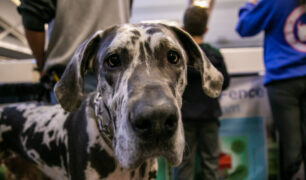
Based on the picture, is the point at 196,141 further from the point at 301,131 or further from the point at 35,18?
the point at 35,18

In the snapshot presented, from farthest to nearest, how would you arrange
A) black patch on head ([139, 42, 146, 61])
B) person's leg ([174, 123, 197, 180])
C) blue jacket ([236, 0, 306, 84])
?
person's leg ([174, 123, 197, 180]) < blue jacket ([236, 0, 306, 84]) < black patch on head ([139, 42, 146, 61])

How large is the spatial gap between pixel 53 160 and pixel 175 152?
940 millimetres

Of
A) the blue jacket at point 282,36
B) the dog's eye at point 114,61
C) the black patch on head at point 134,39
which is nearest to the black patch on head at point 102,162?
the dog's eye at point 114,61

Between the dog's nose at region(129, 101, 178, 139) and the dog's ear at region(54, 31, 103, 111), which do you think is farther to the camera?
the dog's ear at region(54, 31, 103, 111)

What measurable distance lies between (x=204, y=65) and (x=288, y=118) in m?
1.29

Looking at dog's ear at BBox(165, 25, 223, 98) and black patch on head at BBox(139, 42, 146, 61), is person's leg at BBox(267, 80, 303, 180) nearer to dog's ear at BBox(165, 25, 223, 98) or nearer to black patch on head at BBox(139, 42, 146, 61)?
dog's ear at BBox(165, 25, 223, 98)

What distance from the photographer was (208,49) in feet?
7.30

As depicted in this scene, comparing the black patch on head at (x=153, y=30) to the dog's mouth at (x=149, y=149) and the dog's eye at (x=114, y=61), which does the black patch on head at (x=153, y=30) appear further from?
the dog's mouth at (x=149, y=149)

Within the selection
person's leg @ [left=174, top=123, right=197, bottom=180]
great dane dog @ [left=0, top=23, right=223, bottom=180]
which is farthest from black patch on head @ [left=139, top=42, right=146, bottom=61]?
person's leg @ [left=174, top=123, right=197, bottom=180]

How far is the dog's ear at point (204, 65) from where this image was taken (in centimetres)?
125

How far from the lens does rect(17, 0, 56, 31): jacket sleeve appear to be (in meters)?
1.51

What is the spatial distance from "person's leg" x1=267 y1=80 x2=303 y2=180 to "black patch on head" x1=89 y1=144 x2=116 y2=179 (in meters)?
1.62

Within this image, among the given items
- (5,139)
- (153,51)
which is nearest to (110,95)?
(153,51)

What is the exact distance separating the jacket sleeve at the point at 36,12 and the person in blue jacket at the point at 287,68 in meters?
1.73
